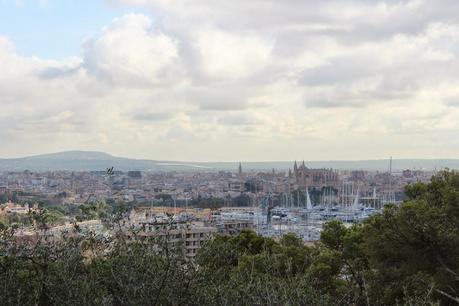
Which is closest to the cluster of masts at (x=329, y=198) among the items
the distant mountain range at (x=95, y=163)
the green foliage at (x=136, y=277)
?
the distant mountain range at (x=95, y=163)

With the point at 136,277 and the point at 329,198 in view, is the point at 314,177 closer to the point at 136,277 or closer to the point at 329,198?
the point at 329,198

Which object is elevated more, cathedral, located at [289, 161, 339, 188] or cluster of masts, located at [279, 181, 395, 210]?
cathedral, located at [289, 161, 339, 188]

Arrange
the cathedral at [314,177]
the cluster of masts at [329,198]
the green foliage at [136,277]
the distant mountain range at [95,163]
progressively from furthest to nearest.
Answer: the distant mountain range at [95,163]
the cathedral at [314,177]
the cluster of masts at [329,198]
the green foliage at [136,277]

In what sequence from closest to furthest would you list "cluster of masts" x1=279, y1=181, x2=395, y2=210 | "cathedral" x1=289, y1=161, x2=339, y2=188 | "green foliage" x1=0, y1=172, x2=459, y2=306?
"green foliage" x1=0, y1=172, x2=459, y2=306, "cluster of masts" x1=279, y1=181, x2=395, y2=210, "cathedral" x1=289, y1=161, x2=339, y2=188

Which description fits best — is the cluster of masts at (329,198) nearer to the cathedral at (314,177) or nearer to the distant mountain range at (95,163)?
the cathedral at (314,177)

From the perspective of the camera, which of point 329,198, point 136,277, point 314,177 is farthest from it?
point 314,177

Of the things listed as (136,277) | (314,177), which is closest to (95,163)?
(314,177)

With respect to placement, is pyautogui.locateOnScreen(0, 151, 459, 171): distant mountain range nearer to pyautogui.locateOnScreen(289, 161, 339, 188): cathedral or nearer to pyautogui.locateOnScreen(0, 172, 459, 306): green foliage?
pyautogui.locateOnScreen(289, 161, 339, 188): cathedral

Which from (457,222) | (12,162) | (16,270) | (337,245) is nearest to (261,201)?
(12,162)

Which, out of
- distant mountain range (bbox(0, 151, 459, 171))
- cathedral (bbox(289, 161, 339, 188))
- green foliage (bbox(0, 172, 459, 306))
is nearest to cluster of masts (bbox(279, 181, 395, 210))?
cathedral (bbox(289, 161, 339, 188))

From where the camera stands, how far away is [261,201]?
253ft

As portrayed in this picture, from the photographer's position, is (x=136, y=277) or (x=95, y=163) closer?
(x=136, y=277)

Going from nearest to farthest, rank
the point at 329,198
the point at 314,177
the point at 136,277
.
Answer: the point at 136,277, the point at 329,198, the point at 314,177

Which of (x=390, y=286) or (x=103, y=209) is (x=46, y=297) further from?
(x=390, y=286)
